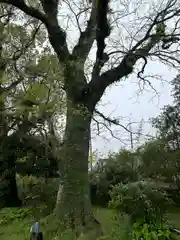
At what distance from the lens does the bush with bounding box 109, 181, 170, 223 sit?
5535 millimetres

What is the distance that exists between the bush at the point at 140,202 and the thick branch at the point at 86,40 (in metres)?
4.49

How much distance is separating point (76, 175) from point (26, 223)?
3.20 metres

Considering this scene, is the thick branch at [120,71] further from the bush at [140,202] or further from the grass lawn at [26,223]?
the bush at [140,202]

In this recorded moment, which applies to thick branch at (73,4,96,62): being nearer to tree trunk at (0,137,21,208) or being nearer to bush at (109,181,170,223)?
bush at (109,181,170,223)

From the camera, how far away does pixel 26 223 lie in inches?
416

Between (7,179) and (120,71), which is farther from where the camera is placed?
(7,179)

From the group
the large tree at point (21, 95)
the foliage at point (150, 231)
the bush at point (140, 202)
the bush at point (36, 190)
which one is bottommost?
the foliage at point (150, 231)

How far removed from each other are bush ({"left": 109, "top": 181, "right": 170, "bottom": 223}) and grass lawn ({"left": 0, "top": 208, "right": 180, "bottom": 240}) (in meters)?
0.24

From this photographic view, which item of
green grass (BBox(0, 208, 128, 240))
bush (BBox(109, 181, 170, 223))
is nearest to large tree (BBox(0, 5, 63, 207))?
green grass (BBox(0, 208, 128, 240))

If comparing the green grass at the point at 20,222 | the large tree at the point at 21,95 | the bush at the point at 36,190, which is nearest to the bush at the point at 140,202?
the green grass at the point at 20,222

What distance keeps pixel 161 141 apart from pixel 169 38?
4.86 m

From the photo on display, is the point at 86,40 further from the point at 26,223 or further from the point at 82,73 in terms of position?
the point at 26,223

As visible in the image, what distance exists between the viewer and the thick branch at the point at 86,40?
30.3 feet

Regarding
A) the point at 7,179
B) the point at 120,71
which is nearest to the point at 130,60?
the point at 120,71
